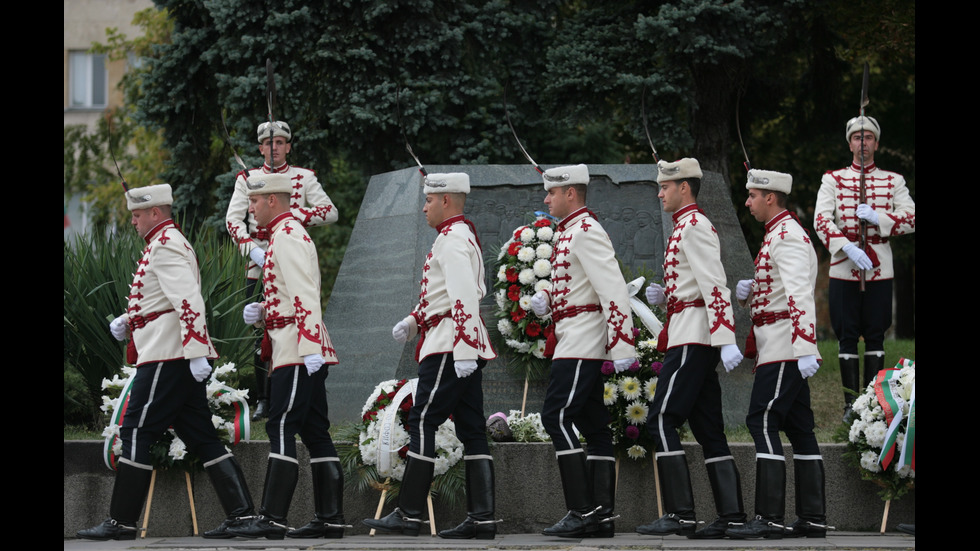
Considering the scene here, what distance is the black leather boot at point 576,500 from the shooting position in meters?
7.66

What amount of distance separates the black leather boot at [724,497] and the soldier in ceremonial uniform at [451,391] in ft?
4.07

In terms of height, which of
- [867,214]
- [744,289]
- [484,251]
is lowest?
[744,289]

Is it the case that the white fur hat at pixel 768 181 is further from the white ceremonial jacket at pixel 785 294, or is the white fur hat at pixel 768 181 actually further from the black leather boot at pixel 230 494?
the black leather boot at pixel 230 494

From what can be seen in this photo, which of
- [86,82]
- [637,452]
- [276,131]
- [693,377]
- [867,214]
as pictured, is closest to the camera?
[693,377]

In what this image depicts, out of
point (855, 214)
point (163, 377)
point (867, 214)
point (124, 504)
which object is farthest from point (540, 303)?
point (855, 214)

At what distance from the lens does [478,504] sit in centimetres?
773

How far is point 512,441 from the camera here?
29.3ft

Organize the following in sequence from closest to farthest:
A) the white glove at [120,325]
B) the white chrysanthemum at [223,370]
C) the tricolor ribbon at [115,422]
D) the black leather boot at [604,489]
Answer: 1. the black leather boot at [604,489]
2. the white glove at [120,325]
3. the tricolor ribbon at [115,422]
4. the white chrysanthemum at [223,370]

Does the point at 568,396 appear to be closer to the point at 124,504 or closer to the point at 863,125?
the point at 124,504

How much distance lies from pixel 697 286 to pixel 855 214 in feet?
8.48

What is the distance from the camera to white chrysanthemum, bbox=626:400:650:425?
8555mm

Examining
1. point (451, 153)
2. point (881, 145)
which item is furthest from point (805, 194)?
point (451, 153)

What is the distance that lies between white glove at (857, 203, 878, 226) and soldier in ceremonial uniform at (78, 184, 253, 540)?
4710 millimetres

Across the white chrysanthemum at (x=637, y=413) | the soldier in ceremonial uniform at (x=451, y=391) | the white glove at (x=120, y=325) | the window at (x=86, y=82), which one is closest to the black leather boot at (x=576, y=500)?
the soldier in ceremonial uniform at (x=451, y=391)
